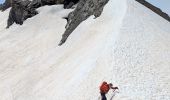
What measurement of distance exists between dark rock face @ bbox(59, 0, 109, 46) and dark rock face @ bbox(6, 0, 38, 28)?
16470 millimetres

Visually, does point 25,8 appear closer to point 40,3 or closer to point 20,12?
point 20,12

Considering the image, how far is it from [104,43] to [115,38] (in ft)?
5.99

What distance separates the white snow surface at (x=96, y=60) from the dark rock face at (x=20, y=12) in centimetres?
818

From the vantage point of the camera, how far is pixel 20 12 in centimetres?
6994

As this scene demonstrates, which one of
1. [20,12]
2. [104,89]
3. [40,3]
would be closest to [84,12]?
[40,3]

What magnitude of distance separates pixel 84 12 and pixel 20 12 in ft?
74.8

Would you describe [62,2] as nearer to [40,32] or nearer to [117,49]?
[40,32]

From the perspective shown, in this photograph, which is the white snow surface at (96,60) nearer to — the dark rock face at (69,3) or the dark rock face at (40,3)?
the dark rock face at (69,3)

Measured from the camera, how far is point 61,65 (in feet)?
138

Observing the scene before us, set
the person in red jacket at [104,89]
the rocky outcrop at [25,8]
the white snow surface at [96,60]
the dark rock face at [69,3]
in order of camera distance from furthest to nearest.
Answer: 1. the rocky outcrop at [25,8]
2. the dark rock face at [69,3]
3. the white snow surface at [96,60]
4. the person in red jacket at [104,89]

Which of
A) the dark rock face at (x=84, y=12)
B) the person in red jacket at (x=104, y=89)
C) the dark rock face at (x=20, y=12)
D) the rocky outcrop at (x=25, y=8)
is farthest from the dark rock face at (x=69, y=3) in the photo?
the person in red jacket at (x=104, y=89)

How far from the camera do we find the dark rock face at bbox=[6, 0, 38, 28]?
225 ft

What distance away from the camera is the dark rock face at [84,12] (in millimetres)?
49325

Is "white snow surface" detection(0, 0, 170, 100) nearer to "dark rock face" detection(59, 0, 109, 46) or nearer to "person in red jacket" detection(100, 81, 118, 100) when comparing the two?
"person in red jacket" detection(100, 81, 118, 100)
